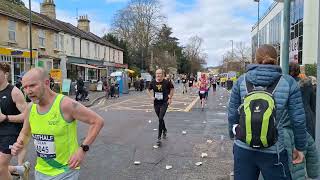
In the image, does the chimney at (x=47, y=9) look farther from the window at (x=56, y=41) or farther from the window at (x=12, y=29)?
the window at (x=12, y=29)

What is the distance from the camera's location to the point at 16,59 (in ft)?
101

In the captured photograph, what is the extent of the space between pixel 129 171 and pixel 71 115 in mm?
3796

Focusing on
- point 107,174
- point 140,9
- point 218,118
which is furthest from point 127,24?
point 107,174

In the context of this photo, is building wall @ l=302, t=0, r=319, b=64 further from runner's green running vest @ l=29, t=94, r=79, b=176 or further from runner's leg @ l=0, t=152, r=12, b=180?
runner's green running vest @ l=29, t=94, r=79, b=176

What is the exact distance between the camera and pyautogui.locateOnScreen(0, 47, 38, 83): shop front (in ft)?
94.9

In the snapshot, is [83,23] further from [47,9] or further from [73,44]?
[73,44]

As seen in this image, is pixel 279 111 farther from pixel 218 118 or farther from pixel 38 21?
pixel 38 21

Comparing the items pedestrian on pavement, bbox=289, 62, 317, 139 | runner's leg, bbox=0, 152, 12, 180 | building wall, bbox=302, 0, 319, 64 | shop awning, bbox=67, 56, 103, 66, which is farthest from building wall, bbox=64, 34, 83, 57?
runner's leg, bbox=0, 152, 12, 180

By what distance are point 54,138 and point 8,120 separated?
1.58 metres

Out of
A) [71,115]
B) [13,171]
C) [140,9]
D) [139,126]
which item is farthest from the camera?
[140,9]

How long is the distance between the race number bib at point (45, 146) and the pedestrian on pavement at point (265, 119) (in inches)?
59.0

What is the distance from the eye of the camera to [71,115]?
11.9 feet

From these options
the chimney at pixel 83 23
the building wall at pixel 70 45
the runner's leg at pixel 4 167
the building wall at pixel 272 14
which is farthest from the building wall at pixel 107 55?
the runner's leg at pixel 4 167

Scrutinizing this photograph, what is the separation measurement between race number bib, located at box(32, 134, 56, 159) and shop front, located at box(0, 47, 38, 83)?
85.6 feet
